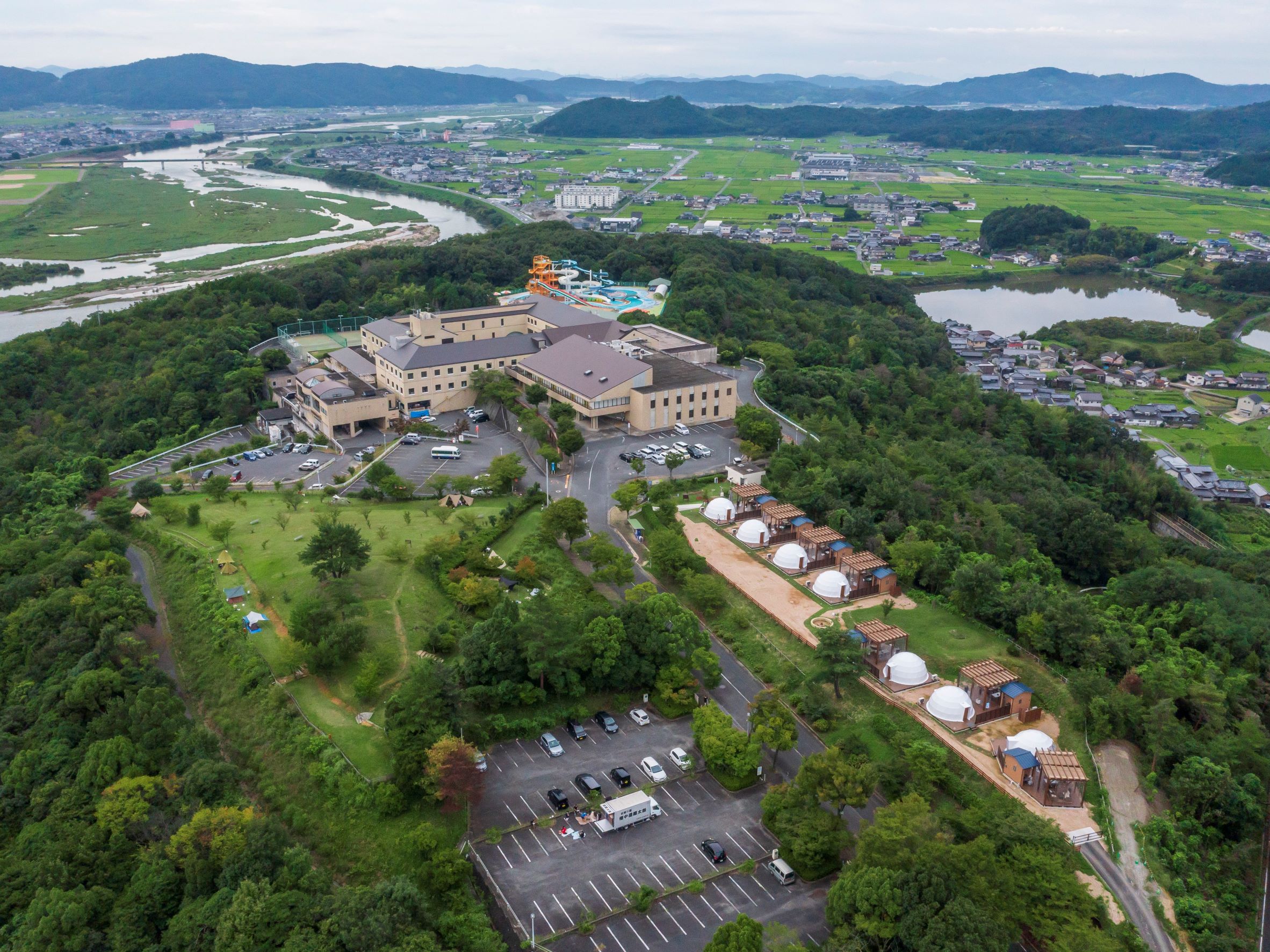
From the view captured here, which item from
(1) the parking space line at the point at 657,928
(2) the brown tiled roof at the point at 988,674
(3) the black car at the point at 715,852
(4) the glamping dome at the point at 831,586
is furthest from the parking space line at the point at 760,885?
→ (4) the glamping dome at the point at 831,586

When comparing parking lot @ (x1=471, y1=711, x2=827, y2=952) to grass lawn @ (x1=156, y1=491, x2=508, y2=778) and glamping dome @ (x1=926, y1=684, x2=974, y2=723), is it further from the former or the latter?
glamping dome @ (x1=926, y1=684, x2=974, y2=723)

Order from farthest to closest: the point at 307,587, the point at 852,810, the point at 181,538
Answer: the point at 181,538 < the point at 307,587 < the point at 852,810

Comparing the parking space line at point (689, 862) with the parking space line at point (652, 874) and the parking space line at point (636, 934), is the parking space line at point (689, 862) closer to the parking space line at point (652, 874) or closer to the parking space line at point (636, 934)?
the parking space line at point (652, 874)

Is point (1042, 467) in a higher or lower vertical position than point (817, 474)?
lower

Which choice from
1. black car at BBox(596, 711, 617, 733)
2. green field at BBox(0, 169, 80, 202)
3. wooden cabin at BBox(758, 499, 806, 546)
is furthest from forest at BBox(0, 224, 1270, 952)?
green field at BBox(0, 169, 80, 202)

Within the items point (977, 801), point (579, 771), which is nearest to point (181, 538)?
point (579, 771)

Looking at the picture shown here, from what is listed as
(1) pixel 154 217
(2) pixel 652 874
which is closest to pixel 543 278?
(2) pixel 652 874

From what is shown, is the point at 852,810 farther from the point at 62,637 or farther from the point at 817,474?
the point at 62,637
